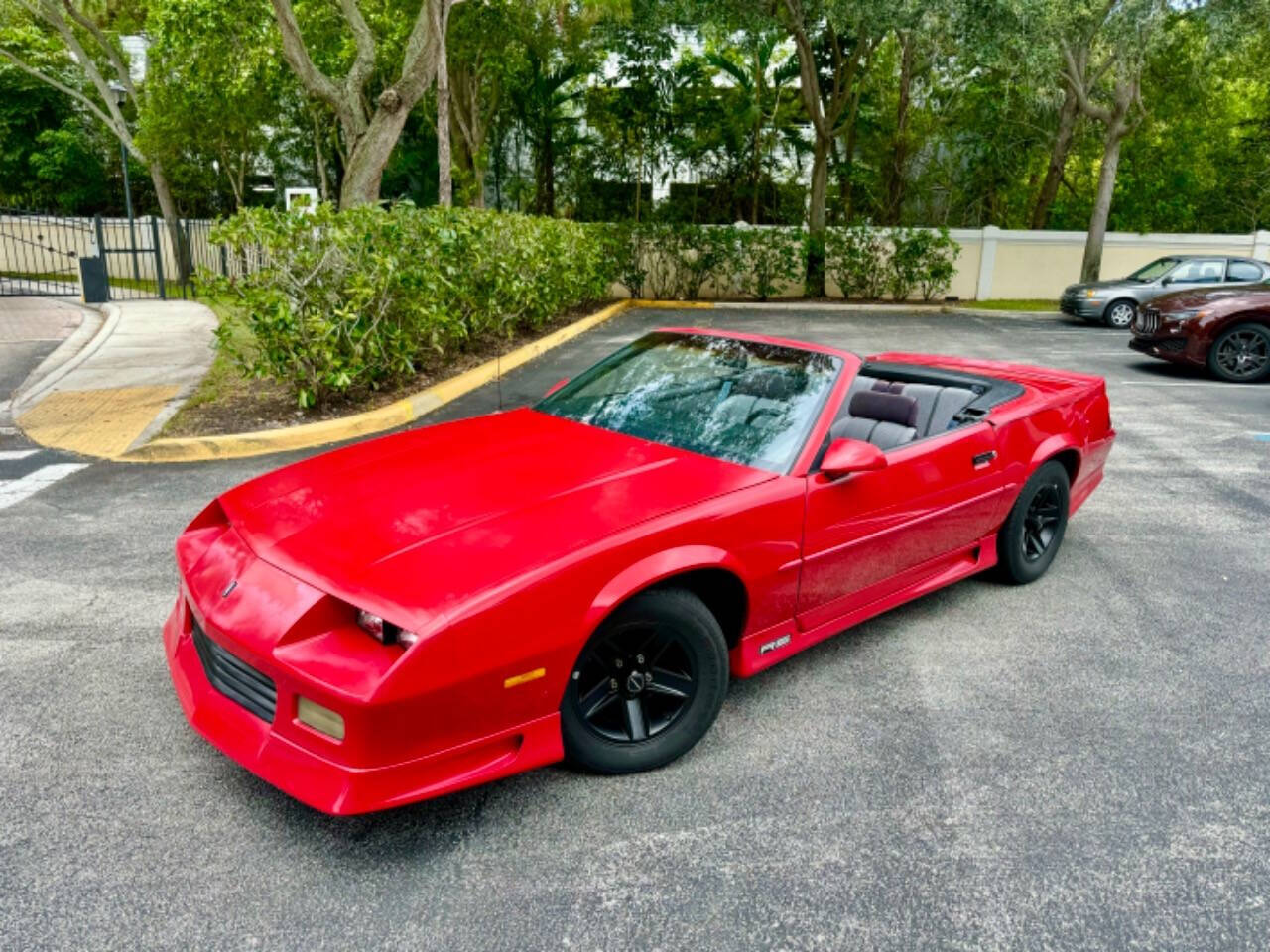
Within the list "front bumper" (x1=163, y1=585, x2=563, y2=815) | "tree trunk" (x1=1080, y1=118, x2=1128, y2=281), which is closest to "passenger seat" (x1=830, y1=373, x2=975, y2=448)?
"front bumper" (x1=163, y1=585, x2=563, y2=815)

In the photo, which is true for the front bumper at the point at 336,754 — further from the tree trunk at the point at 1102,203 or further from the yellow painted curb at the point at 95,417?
the tree trunk at the point at 1102,203

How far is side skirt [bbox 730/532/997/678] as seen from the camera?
345 centimetres

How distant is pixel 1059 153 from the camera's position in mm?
23734

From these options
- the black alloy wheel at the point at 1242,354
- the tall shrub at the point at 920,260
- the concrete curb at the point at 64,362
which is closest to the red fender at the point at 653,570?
the concrete curb at the point at 64,362

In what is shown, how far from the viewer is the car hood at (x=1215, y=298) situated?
37.0 ft

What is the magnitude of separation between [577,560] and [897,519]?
1657mm

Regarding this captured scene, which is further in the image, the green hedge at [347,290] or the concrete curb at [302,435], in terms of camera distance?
the green hedge at [347,290]

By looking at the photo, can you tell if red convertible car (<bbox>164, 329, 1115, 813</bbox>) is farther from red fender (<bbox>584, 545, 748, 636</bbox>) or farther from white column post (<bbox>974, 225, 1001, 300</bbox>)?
white column post (<bbox>974, 225, 1001, 300</bbox>)

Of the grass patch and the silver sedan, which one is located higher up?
the silver sedan

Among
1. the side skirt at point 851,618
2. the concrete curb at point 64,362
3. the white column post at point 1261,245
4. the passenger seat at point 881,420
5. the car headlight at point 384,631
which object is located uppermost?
the white column post at point 1261,245

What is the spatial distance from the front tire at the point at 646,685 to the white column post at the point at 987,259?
22.3 meters

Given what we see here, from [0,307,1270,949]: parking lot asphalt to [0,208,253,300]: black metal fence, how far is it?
13.7 meters

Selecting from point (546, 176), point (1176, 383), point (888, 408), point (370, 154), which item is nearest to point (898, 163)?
point (546, 176)

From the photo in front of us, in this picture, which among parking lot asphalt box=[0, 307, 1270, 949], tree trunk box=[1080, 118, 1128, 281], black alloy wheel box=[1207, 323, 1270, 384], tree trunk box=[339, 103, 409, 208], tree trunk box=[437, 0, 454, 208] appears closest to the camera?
parking lot asphalt box=[0, 307, 1270, 949]
